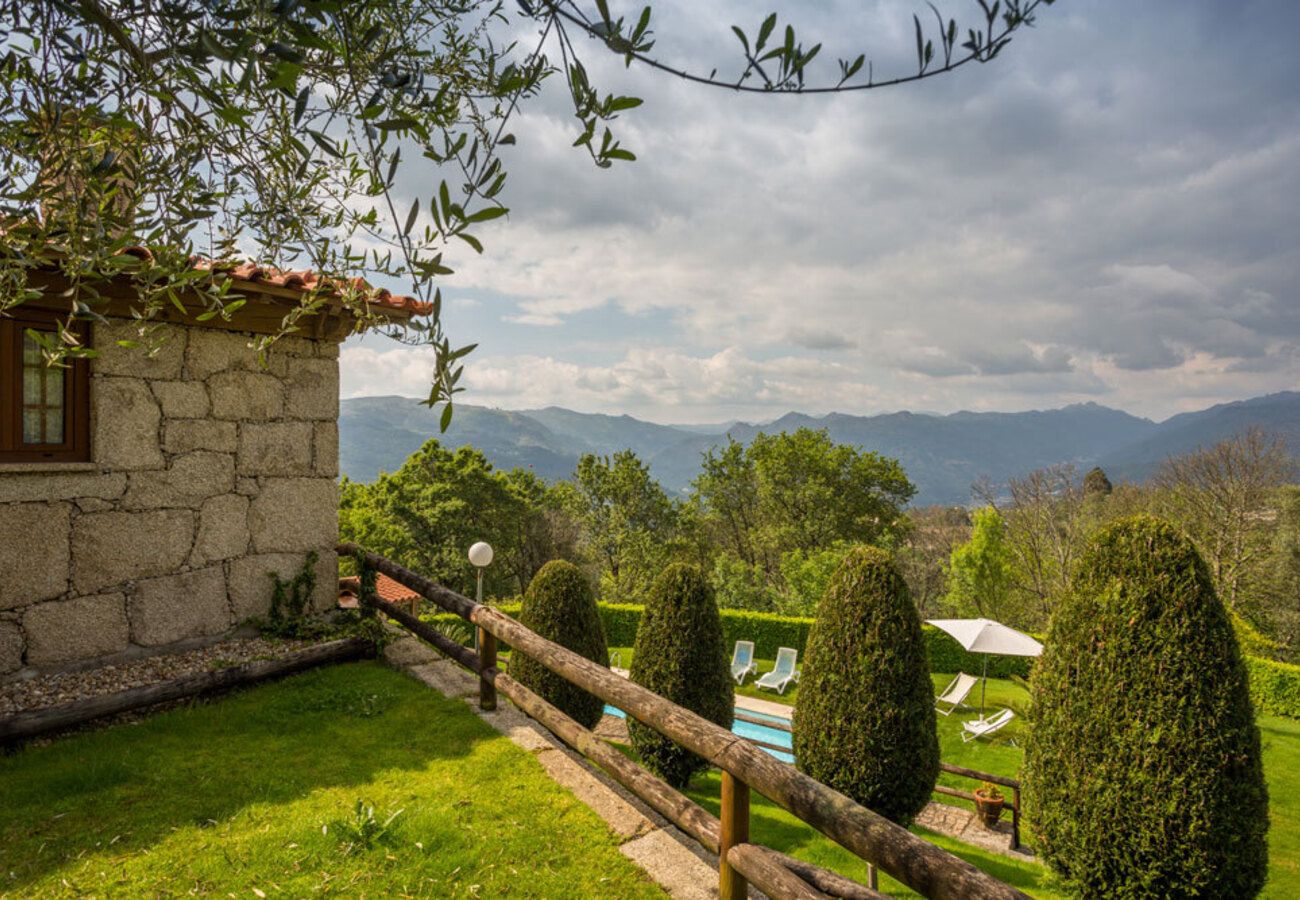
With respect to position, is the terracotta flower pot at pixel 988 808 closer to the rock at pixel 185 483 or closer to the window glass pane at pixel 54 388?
the rock at pixel 185 483

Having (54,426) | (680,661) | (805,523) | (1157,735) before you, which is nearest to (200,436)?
(54,426)

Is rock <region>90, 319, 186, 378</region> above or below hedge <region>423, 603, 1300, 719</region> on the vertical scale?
above

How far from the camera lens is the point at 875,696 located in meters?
5.89

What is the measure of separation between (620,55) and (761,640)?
1912 centimetres

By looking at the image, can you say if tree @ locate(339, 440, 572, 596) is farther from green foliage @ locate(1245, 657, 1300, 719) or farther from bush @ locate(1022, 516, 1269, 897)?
green foliage @ locate(1245, 657, 1300, 719)

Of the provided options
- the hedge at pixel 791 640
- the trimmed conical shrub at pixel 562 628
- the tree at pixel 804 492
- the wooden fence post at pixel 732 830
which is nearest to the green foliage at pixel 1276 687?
the hedge at pixel 791 640

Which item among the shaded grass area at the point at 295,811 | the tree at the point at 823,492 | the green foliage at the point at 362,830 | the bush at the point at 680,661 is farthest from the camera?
the tree at the point at 823,492

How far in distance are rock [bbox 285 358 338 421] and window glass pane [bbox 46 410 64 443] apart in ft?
4.17

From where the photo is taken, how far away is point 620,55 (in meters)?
1.42

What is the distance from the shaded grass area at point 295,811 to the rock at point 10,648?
2.46 ft

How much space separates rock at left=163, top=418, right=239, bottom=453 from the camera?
14.6ft

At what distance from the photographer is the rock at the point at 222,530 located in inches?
181

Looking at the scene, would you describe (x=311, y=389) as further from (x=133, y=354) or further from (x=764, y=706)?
(x=764, y=706)

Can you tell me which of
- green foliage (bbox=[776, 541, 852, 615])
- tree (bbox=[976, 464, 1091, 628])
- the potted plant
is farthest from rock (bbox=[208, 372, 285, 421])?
tree (bbox=[976, 464, 1091, 628])
